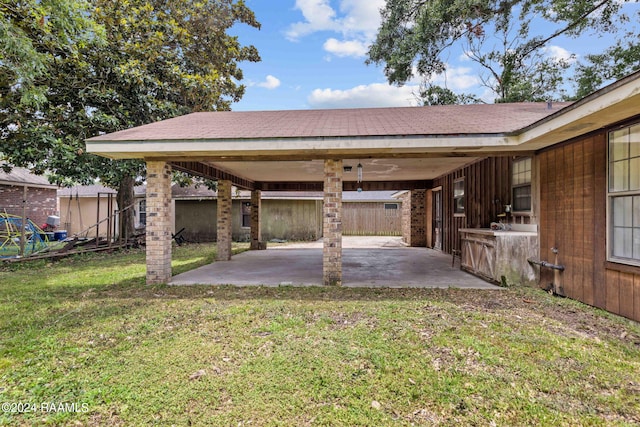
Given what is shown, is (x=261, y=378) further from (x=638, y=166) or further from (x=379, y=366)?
(x=638, y=166)

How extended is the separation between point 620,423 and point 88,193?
2266 centimetres

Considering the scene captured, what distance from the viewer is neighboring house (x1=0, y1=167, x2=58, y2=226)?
1455 cm

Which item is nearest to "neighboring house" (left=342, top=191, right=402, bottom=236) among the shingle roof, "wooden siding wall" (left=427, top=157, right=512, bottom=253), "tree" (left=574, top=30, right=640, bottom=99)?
"wooden siding wall" (left=427, top=157, right=512, bottom=253)

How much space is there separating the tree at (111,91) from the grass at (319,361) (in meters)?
5.95

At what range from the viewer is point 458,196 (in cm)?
1009

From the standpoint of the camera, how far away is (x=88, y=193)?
18.7 m

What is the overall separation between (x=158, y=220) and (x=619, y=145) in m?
7.25

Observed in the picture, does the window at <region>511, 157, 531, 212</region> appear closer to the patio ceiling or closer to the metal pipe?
the patio ceiling

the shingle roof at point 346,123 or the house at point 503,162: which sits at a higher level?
the shingle roof at point 346,123

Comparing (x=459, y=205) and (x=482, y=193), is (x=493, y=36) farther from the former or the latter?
(x=482, y=193)

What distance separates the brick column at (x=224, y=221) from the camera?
31.8ft

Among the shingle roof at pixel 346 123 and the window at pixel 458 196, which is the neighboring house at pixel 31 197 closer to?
the shingle roof at pixel 346 123

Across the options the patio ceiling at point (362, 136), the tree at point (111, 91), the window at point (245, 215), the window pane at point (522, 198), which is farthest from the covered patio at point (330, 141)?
the window at point (245, 215)

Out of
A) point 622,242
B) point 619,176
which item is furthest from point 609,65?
point 622,242
